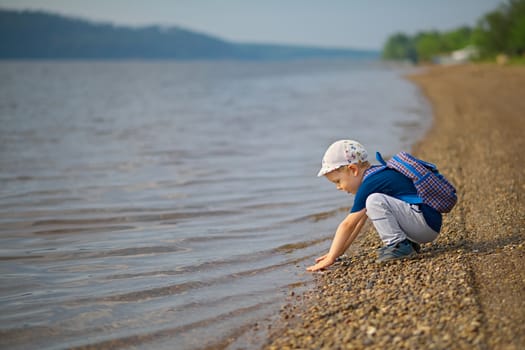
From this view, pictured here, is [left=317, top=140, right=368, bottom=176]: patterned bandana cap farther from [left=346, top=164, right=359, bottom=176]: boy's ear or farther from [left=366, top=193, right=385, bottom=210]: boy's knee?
[left=366, top=193, right=385, bottom=210]: boy's knee

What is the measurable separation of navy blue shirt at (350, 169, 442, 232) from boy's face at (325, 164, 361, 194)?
0.28ft

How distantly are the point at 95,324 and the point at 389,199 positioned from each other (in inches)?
101

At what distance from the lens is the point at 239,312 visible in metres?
4.30

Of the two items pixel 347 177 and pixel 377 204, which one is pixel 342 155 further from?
pixel 377 204

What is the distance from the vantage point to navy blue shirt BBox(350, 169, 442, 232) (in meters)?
4.66

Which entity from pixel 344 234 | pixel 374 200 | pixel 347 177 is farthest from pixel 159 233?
pixel 374 200

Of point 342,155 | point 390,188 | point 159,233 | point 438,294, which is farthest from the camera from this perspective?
point 159,233

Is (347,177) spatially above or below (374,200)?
above

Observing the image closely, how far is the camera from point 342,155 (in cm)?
459

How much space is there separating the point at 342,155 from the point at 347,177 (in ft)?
0.73

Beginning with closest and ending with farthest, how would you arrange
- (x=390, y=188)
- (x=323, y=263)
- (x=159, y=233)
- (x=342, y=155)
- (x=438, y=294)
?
1. (x=438, y=294)
2. (x=342, y=155)
3. (x=390, y=188)
4. (x=323, y=263)
5. (x=159, y=233)

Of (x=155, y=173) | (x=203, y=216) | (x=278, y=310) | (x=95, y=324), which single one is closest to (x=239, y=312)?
(x=278, y=310)

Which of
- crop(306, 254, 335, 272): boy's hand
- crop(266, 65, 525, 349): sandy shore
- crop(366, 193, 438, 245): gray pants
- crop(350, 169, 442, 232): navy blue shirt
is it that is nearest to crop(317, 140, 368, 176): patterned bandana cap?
crop(350, 169, 442, 232): navy blue shirt

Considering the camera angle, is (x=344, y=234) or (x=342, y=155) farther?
(x=344, y=234)
